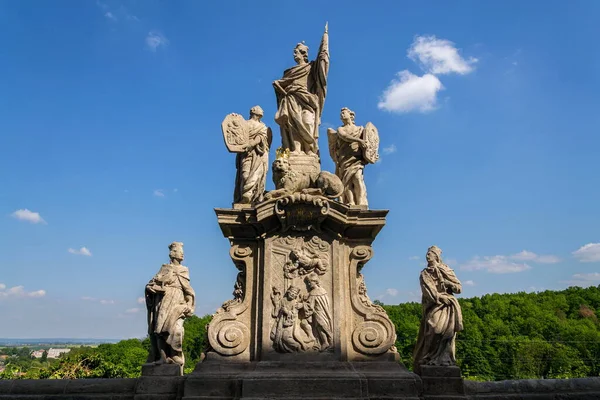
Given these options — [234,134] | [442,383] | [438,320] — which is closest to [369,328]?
[438,320]

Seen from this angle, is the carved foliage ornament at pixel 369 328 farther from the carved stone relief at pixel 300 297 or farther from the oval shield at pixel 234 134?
the oval shield at pixel 234 134

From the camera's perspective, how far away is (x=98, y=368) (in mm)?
27172

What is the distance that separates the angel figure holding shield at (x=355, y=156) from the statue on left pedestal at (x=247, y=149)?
1.36 metres

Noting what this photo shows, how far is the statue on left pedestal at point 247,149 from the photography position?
27.2 ft

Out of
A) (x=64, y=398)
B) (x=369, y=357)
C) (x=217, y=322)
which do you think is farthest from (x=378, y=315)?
(x=64, y=398)

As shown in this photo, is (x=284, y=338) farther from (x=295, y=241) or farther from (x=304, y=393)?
(x=295, y=241)

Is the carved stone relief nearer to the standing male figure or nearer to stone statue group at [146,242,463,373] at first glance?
stone statue group at [146,242,463,373]

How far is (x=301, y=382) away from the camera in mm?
6367

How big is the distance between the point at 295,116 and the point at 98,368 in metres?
24.3

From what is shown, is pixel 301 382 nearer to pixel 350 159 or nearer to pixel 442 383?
pixel 442 383

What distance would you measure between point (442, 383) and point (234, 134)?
516 centimetres

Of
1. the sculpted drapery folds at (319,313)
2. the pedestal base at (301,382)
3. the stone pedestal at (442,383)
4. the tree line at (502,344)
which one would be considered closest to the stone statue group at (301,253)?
the sculpted drapery folds at (319,313)

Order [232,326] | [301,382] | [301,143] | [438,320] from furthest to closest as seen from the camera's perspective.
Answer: [301,143] → [232,326] → [438,320] → [301,382]

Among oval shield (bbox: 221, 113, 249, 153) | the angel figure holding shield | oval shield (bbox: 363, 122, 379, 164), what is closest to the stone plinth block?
the angel figure holding shield
